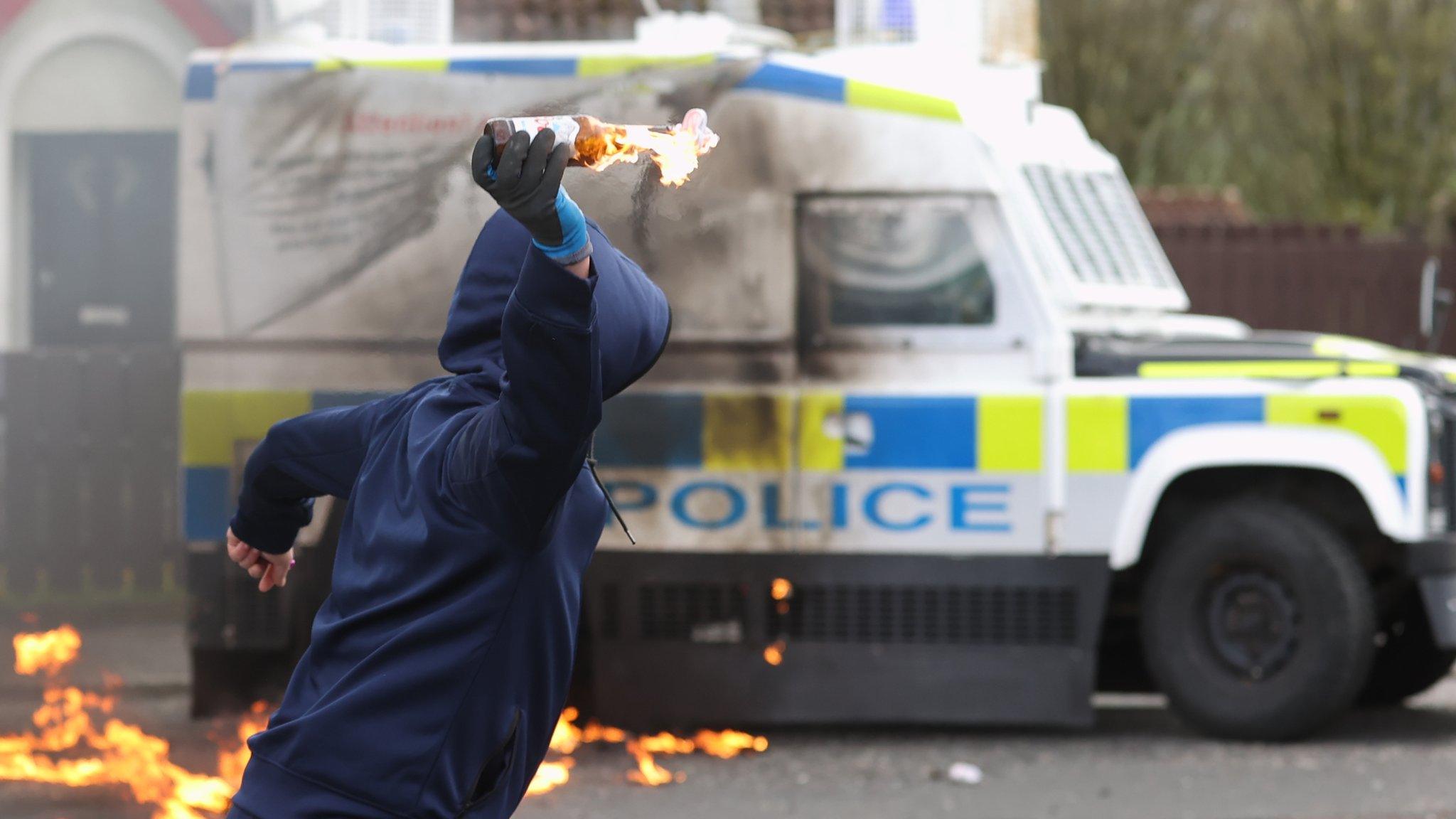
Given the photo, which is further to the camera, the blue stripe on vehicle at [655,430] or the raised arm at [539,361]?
the blue stripe on vehicle at [655,430]

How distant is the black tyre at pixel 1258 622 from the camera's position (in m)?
6.86

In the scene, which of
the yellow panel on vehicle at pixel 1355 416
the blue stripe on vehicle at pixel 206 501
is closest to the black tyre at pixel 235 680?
the blue stripe on vehicle at pixel 206 501

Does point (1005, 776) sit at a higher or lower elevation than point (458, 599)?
lower

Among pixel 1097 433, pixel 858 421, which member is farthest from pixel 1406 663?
pixel 858 421

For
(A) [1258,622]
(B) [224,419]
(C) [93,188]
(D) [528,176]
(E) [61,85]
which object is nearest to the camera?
(D) [528,176]

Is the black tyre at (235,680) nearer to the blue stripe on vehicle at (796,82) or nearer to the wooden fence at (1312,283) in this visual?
the blue stripe on vehicle at (796,82)

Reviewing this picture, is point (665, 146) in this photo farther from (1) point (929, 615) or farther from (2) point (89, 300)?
(2) point (89, 300)

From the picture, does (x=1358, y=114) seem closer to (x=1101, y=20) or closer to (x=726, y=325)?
(x=1101, y=20)

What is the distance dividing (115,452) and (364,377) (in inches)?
116

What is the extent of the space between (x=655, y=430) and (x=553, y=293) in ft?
16.2

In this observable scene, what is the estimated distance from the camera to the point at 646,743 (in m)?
7.17

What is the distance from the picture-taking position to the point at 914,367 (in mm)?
6965

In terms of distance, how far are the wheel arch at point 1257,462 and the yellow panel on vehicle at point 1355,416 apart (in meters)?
0.03

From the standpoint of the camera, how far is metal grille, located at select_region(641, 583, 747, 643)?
7047 mm
